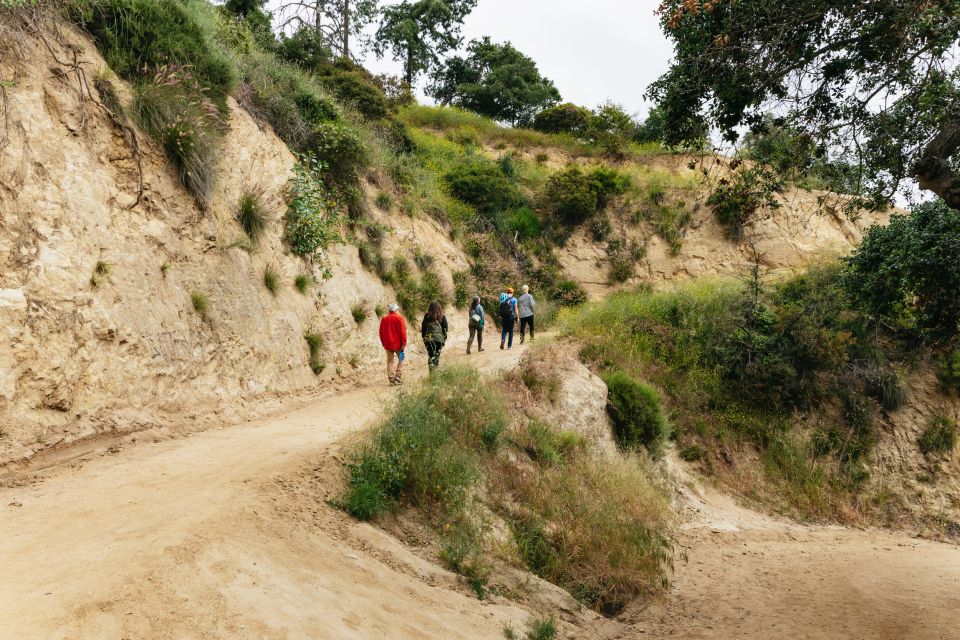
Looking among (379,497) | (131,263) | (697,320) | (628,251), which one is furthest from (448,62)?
(379,497)

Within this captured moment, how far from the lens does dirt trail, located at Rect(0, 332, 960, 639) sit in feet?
14.7

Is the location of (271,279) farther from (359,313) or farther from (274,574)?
(274,574)

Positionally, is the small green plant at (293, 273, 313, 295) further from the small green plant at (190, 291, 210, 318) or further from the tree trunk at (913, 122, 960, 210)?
the tree trunk at (913, 122, 960, 210)

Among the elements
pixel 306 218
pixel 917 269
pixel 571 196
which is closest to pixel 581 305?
pixel 571 196

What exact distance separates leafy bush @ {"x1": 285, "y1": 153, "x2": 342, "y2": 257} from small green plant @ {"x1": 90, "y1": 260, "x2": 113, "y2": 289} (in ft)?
16.0

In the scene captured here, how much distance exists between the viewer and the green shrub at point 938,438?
55.4 feet

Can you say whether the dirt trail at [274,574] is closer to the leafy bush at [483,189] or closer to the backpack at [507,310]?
the backpack at [507,310]

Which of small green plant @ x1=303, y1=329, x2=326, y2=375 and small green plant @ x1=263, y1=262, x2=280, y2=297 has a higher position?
small green plant @ x1=263, y1=262, x2=280, y2=297

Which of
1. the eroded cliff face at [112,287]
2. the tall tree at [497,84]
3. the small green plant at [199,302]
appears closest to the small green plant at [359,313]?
the eroded cliff face at [112,287]

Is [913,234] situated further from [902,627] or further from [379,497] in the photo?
[379,497]

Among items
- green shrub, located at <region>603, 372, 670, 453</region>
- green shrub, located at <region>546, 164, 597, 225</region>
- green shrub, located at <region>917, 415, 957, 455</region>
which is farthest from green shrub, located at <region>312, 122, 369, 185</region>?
green shrub, located at <region>917, 415, 957, 455</region>

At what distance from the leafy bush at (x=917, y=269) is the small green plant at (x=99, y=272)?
14.6m

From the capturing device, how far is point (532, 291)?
25766 millimetres

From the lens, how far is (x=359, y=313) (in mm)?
14836
